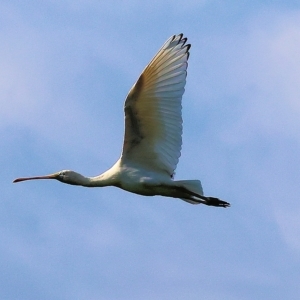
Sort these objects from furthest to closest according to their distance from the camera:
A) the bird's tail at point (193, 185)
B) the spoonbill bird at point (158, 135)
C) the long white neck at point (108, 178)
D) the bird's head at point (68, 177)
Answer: the bird's head at point (68, 177), the long white neck at point (108, 178), the spoonbill bird at point (158, 135), the bird's tail at point (193, 185)

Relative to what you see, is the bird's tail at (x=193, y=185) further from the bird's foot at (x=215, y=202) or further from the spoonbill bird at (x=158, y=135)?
the bird's foot at (x=215, y=202)

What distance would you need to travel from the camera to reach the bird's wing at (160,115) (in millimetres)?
15734

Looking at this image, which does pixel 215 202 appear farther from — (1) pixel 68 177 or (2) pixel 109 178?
(1) pixel 68 177

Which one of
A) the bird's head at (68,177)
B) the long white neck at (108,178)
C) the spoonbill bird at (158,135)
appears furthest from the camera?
the bird's head at (68,177)

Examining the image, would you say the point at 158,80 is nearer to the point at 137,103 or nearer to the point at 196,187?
the point at 137,103

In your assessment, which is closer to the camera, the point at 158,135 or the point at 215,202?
the point at 158,135

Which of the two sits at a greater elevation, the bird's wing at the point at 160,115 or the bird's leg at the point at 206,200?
the bird's wing at the point at 160,115

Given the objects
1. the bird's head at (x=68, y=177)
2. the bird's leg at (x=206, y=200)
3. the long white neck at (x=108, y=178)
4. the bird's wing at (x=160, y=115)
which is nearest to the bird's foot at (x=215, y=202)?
the bird's leg at (x=206, y=200)

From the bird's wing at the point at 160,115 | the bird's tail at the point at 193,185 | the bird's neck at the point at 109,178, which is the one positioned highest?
the bird's wing at the point at 160,115

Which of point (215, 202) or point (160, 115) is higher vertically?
point (160, 115)

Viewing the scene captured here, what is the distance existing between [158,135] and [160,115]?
1.13 feet

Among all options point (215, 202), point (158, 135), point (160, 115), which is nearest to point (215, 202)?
point (215, 202)

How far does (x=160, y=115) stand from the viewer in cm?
1584

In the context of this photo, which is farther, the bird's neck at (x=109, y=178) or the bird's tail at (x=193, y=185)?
the bird's neck at (x=109, y=178)
